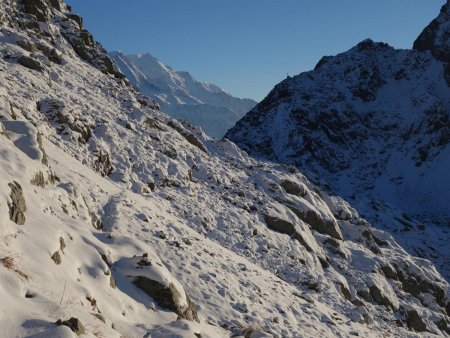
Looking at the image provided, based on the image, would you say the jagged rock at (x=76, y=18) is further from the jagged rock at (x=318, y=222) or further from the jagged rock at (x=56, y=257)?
the jagged rock at (x=56, y=257)

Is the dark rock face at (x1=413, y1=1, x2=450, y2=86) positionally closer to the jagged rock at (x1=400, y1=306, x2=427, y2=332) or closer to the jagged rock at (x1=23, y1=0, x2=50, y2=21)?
the jagged rock at (x1=400, y1=306, x2=427, y2=332)

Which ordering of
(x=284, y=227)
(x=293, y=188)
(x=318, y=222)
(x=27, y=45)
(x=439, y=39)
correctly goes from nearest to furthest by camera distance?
(x=27, y=45)
(x=284, y=227)
(x=318, y=222)
(x=293, y=188)
(x=439, y=39)

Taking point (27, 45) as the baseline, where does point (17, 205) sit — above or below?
below

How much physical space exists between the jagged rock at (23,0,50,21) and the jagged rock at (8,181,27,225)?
29819 mm

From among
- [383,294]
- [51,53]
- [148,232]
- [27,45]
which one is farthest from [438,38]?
[148,232]

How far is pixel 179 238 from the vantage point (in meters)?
17.9

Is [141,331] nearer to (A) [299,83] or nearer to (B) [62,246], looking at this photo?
(B) [62,246]

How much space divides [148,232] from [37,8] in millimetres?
27434

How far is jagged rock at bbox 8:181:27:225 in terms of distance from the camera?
9.48 meters

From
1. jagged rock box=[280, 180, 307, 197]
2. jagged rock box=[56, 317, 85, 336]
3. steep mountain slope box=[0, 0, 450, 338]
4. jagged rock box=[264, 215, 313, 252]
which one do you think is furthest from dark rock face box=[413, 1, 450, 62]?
jagged rock box=[56, 317, 85, 336]

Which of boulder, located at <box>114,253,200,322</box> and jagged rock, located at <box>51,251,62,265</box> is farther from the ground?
jagged rock, located at <box>51,251,62,265</box>

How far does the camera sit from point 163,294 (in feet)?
38.5

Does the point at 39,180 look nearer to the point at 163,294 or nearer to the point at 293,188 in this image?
the point at 163,294

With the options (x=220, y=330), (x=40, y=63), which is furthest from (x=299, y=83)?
(x=220, y=330)
